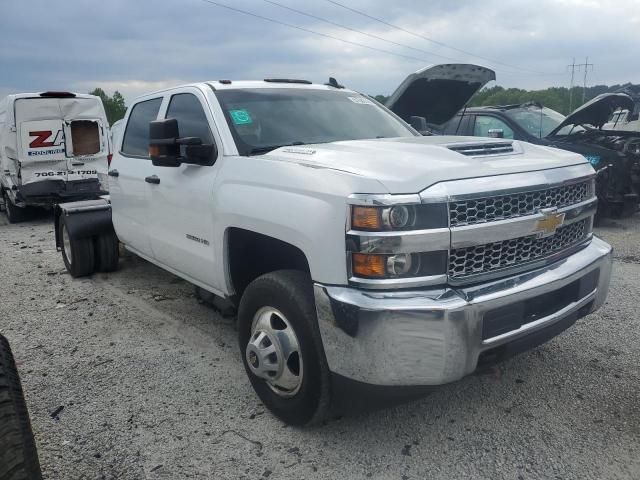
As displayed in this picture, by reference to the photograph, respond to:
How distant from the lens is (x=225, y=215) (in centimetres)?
339

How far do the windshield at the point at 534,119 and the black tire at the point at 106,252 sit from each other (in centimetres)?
621

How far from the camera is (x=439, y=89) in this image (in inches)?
250

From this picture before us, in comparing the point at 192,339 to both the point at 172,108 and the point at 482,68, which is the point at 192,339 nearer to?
the point at 172,108

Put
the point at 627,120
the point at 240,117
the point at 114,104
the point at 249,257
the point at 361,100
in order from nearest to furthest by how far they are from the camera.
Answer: the point at 249,257 < the point at 240,117 < the point at 361,100 < the point at 627,120 < the point at 114,104

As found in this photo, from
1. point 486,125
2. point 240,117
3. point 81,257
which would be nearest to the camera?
point 240,117

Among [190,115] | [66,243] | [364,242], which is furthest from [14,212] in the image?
[364,242]

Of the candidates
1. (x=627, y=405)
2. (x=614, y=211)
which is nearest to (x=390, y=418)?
(x=627, y=405)

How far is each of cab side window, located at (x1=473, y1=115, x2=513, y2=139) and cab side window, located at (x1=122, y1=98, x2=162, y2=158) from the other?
551 cm

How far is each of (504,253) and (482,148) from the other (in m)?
0.71

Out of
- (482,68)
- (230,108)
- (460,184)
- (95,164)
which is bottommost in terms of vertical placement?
(95,164)

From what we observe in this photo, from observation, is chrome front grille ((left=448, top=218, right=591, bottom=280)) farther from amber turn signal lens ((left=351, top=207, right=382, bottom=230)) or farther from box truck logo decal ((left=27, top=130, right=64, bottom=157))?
box truck logo decal ((left=27, top=130, right=64, bottom=157))

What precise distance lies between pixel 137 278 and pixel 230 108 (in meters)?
3.15

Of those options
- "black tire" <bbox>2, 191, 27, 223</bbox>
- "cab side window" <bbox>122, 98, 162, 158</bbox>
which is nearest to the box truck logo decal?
"black tire" <bbox>2, 191, 27, 223</bbox>

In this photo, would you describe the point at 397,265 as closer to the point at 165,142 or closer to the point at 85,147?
the point at 165,142
